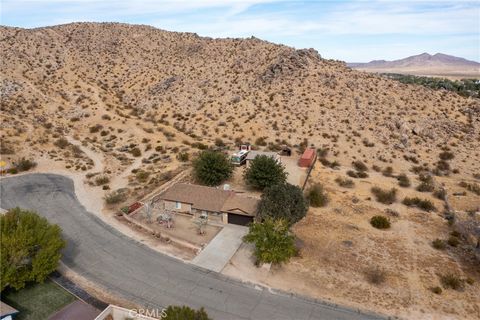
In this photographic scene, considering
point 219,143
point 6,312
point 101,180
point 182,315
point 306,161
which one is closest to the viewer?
point 182,315

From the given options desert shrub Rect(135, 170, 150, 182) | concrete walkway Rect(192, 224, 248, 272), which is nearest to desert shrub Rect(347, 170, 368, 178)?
concrete walkway Rect(192, 224, 248, 272)

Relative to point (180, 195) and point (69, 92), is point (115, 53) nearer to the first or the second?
point (69, 92)

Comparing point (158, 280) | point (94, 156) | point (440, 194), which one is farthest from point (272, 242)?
point (94, 156)

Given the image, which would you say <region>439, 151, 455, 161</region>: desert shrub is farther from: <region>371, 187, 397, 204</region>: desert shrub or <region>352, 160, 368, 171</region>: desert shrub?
<region>371, 187, 397, 204</region>: desert shrub

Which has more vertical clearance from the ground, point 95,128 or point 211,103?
point 211,103

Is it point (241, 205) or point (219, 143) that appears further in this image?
point (219, 143)

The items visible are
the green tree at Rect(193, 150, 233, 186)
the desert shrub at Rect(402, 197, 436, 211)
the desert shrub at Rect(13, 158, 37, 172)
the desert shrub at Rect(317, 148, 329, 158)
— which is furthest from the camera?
the desert shrub at Rect(317, 148, 329, 158)

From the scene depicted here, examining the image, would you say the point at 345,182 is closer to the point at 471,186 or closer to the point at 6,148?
the point at 471,186

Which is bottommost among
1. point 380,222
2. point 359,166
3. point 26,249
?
point 380,222
